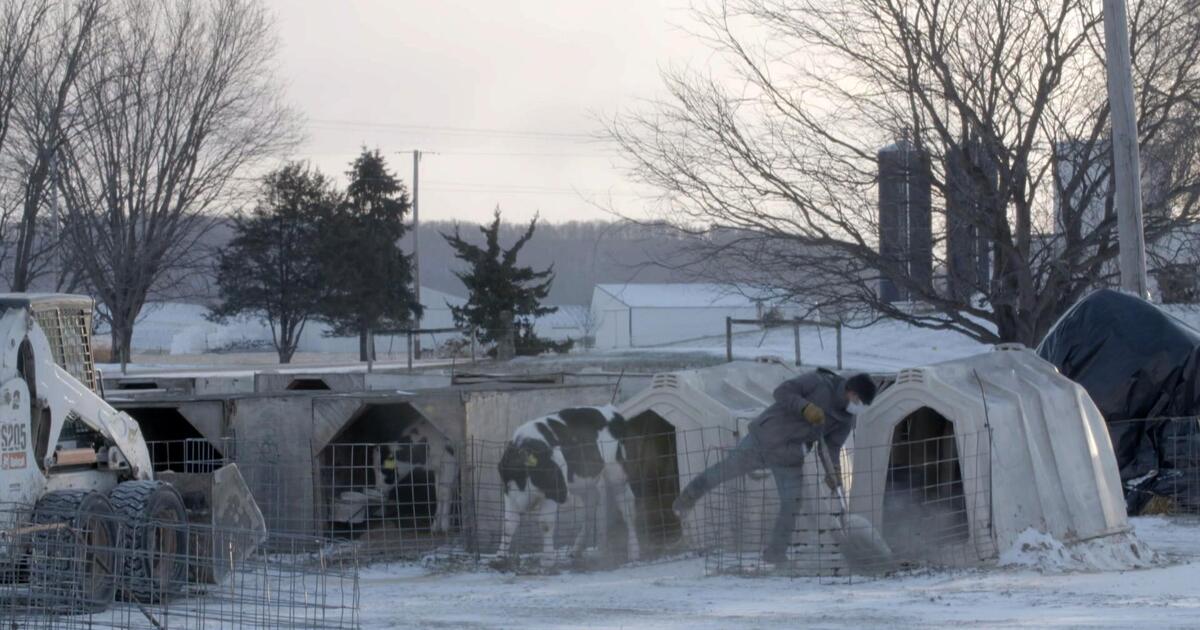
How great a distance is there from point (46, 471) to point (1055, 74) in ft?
43.6

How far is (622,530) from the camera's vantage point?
11898mm

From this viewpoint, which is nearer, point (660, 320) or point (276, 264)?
point (276, 264)

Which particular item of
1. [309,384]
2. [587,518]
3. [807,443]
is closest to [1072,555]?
[807,443]

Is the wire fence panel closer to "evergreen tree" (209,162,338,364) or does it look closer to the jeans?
the jeans

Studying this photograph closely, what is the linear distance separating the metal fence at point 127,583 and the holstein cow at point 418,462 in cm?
254

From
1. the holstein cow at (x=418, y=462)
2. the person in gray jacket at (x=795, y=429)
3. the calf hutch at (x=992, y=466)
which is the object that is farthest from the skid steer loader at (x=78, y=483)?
the calf hutch at (x=992, y=466)

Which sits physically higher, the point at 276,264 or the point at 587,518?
the point at 276,264

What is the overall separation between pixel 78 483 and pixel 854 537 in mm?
5752

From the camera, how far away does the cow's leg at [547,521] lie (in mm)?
11711

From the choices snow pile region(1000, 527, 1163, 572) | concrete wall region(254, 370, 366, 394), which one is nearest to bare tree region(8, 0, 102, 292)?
concrete wall region(254, 370, 366, 394)

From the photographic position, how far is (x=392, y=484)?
535 inches

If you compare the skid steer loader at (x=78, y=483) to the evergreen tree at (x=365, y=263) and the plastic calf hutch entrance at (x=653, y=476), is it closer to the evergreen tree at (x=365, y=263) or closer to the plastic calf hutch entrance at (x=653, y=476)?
the plastic calf hutch entrance at (x=653, y=476)

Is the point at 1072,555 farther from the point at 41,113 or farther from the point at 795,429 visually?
the point at 41,113

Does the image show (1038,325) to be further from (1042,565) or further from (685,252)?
(1042,565)
